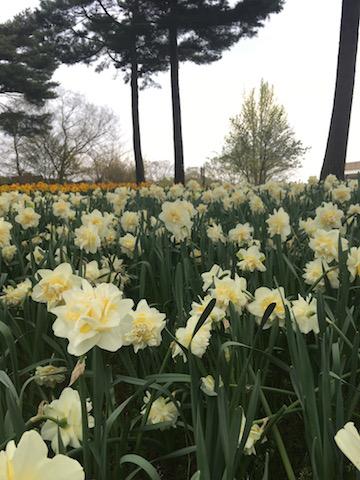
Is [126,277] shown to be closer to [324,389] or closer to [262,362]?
[262,362]

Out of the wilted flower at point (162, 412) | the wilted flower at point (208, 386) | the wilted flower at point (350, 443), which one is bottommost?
the wilted flower at point (162, 412)

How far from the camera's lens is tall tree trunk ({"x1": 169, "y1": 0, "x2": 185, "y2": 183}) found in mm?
13031

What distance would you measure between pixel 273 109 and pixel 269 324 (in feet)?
82.0

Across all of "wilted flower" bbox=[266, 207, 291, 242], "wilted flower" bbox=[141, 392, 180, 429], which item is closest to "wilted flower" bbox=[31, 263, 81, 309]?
"wilted flower" bbox=[141, 392, 180, 429]

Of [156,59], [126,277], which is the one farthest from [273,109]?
[126,277]

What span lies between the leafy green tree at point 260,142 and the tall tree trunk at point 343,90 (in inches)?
669

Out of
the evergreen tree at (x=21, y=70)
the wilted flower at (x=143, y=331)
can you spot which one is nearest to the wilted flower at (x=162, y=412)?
the wilted flower at (x=143, y=331)

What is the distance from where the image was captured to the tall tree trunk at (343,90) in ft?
24.0

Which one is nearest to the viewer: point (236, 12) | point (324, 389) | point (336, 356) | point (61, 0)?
point (324, 389)

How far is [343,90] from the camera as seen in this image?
7383 mm

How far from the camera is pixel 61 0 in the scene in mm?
15305

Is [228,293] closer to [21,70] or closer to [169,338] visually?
[169,338]

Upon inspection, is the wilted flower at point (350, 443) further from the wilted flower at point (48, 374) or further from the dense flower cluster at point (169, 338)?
the wilted flower at point (48, 374)

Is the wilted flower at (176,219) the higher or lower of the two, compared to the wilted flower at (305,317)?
higher
